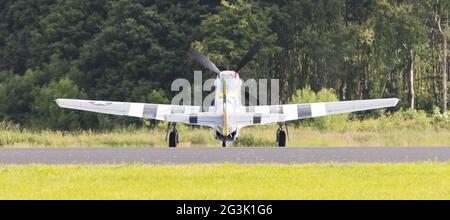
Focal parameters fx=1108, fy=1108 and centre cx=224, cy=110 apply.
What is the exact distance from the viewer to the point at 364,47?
58.7 m

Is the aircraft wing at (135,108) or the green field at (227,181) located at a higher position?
the aircraft wing at (135,108)

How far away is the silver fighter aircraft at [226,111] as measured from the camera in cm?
3362

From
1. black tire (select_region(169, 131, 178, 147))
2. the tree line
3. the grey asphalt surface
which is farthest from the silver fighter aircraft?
the tree line

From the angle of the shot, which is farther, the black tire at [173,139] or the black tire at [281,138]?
the black tire at [281,138]

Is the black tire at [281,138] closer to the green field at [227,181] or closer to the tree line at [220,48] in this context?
the green field at [227,181]

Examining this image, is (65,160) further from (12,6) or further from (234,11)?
(12,6)

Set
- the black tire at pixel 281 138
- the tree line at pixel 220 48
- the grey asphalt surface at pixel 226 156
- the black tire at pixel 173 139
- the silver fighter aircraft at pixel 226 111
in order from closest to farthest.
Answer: the grey asphalt surface at pixel 226 156 → the silver fighter aircraft at pixel 226 111 → the black tire at pixel 173 139 → the black tire at pixel 281 138 → the tree line at pixel 220 48

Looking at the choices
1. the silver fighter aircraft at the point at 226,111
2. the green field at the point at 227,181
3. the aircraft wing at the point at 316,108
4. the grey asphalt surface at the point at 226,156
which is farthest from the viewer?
the aircraft wing at the point at 316,108

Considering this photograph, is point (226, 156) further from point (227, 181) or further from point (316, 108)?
point (316, 108)

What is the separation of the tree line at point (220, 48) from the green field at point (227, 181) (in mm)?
31173

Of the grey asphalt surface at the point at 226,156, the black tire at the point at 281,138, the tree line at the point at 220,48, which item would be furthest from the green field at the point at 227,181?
the tree line at the point at 220,48
